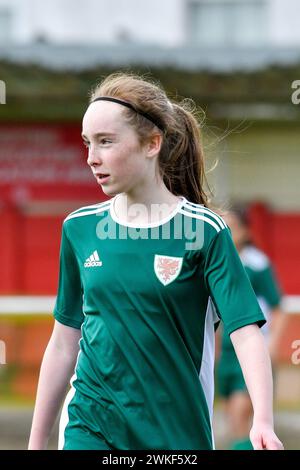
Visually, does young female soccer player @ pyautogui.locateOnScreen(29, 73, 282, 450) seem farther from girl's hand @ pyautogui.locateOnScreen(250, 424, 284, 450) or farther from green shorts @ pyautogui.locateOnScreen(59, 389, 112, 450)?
girl's hand @ pyautogui.locateOnScreen(250, 424, 284, 450)

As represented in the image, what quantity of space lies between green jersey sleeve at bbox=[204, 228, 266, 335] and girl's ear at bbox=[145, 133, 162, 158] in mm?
375

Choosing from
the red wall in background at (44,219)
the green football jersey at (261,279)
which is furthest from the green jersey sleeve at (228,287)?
the red wall in background at (44,219)

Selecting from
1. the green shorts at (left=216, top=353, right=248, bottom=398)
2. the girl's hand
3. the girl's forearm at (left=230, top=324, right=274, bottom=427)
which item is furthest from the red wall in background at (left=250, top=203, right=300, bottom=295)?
the girl's hand

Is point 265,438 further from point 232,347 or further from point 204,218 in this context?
point 232,347

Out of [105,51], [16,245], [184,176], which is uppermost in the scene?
[105,51]

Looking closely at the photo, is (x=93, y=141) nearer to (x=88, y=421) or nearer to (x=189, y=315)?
(x=189, y=315)

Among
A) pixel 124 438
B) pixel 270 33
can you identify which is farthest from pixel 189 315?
pixel 270 33

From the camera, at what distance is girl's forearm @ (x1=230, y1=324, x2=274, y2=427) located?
3629 millimetres

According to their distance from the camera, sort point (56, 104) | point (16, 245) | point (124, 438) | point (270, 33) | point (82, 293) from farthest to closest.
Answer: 1. point (270, 33)
2. point (16, 245)
3. point (56, 104)
4. point (82, 293)
5. point (124, 438)

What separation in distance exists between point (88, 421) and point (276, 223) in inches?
493

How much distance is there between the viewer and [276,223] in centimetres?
1625

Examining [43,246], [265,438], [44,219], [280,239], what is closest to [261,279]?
[265,438]

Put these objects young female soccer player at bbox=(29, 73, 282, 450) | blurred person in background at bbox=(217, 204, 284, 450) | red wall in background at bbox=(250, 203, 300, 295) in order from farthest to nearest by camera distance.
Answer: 1. red wall in background at bbox=(250, 203, 300, 295)
2. blurred person in background at bbox=(217, 204, 284, 450)
3. young female soccer player at bbox=(29, 73, 282, 450)

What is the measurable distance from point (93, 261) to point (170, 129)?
22.2 inches
